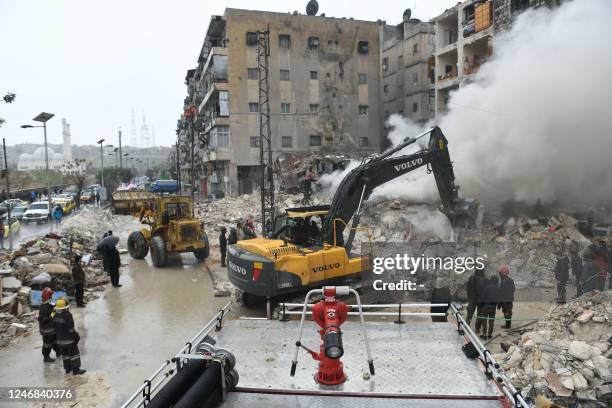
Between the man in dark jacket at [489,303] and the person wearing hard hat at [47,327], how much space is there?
25.0ft

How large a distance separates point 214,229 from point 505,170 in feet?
46.3

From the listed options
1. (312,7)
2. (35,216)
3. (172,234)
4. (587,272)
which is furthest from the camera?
(312,7)

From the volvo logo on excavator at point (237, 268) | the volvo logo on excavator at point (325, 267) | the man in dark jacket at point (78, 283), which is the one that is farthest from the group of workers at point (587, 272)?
the man in dark jacket at point (78, 283)

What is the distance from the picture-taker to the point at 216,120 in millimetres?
31781

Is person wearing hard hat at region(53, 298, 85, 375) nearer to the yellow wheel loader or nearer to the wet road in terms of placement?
the wet road

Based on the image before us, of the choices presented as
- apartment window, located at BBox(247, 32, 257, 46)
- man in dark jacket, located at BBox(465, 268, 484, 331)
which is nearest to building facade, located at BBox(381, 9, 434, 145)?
apartment window, located at BBox(247, 32, 257, 46)

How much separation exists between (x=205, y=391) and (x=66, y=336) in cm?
463

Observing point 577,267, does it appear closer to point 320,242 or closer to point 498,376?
point 320,242

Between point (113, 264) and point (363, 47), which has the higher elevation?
point (363, 47)

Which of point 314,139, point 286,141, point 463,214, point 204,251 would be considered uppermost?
point 314,139

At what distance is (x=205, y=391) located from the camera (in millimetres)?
3340

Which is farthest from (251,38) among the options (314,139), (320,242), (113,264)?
(320,242)

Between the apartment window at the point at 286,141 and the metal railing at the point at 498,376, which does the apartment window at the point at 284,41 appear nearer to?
the apartment window at the point at 286,141

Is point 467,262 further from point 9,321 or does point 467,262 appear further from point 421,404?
point 9,321
